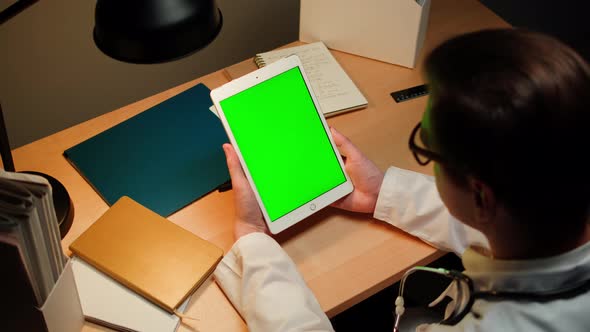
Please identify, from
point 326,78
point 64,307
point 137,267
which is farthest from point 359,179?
point 64,307

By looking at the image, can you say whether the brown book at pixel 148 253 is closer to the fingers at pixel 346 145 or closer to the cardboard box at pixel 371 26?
the fingers at pixel 346 145

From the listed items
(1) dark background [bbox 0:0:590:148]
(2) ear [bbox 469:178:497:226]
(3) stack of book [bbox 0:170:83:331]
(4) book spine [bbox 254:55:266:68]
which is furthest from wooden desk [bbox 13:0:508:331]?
(1) dark background [bbox 0:0:590:148]

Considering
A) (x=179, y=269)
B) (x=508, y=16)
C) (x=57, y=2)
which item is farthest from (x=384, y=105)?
(x=508, y=16)

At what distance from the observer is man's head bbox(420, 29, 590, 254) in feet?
2.25

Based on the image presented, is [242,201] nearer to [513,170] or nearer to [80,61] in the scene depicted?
[513,170]

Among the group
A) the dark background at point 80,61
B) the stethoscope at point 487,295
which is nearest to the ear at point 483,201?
the stethoscope at point 487,295

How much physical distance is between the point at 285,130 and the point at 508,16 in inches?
57.9

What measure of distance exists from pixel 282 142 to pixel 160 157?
267 mm

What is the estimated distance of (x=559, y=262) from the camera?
30.7 inches

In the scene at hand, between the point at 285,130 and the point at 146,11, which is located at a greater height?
the point at 146,11

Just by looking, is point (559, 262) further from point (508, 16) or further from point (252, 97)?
point (508, 16)

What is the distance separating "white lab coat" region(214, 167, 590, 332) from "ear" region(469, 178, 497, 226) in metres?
0.08

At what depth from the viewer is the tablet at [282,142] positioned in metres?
1.07

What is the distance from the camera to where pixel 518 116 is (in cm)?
68
